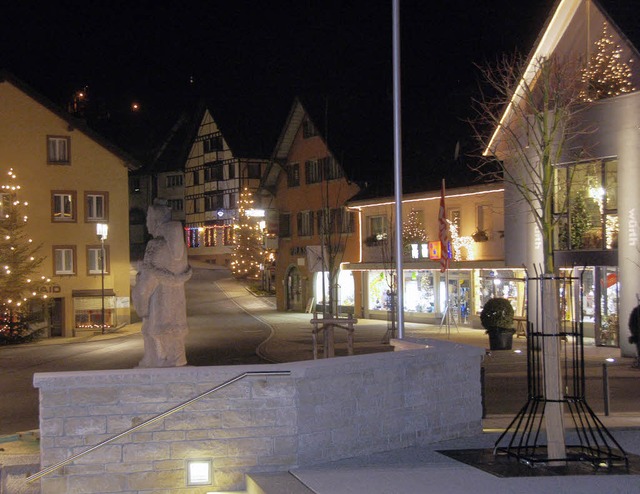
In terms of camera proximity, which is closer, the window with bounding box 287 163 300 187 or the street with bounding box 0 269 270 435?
the street with bounding box 0 269 270 435

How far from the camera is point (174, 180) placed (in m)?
86.4

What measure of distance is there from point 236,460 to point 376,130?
42.8 metres

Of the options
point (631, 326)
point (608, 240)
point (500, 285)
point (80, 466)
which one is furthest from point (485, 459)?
point (500, 285)

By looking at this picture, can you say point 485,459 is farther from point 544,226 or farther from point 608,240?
point 608,240

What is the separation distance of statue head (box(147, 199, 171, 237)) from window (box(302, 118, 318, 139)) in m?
39.5

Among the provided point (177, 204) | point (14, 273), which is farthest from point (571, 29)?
point (177, 204)

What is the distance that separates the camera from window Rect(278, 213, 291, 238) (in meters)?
54.0

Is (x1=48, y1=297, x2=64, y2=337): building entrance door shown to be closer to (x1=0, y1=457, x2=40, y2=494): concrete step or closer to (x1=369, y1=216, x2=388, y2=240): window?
(x1=369, y1=216, x2=388, y2=240): window

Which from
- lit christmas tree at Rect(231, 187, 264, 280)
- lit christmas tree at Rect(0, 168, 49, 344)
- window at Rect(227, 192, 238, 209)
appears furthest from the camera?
window at Rect(227, 192, 238, 209)

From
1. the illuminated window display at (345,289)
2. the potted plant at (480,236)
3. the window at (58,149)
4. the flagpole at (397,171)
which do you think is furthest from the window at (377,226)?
the flagpole at (397,171)

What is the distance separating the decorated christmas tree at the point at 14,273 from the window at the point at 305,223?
1647cm

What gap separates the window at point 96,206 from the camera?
149ft

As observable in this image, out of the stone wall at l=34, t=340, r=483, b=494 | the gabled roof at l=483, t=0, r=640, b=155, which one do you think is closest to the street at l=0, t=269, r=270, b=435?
the stone wall at l=34, t=340, r=483, b=494

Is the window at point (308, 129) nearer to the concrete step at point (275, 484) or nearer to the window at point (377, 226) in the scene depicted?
the window at point (377, 226)
